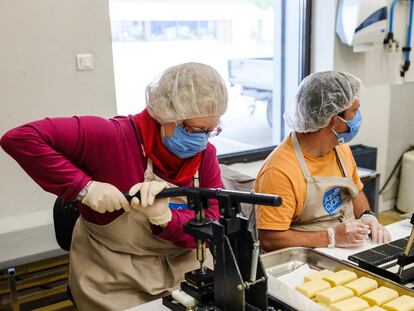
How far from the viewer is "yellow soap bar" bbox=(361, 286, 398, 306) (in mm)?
1132

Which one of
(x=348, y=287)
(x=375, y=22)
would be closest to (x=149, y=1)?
(x=375, y=22)

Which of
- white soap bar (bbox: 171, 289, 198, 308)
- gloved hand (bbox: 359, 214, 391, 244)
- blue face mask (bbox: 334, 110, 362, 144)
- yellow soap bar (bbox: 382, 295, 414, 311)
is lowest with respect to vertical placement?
gloved hand (bbox: 359, 214, 391, 244)

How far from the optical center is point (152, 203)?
1.14 metres

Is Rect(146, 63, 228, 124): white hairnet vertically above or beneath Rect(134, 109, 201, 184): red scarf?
above

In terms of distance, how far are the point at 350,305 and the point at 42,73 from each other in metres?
1.92

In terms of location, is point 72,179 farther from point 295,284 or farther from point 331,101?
point 331,101

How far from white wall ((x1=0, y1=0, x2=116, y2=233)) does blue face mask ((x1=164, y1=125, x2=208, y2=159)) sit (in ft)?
3.95

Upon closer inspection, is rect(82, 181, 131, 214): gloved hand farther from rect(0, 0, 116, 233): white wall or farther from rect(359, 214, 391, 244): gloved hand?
rect(0, 0, 116, 233): white wall

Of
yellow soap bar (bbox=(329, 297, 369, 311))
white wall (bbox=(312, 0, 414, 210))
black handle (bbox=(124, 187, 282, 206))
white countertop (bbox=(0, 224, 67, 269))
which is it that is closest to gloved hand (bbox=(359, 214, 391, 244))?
yellow soap bar (bbox=(329, 297, 369, 311))

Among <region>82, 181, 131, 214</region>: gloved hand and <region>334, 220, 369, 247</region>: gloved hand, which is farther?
<region>334, 220, 369, 247</region>: gloved hand

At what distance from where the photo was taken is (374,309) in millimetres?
1112

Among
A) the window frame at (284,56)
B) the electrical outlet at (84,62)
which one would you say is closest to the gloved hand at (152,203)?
the electrical outlet at (84,62)

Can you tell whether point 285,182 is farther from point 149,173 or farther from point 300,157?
point 149,173

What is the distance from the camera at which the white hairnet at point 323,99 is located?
1714 mm
